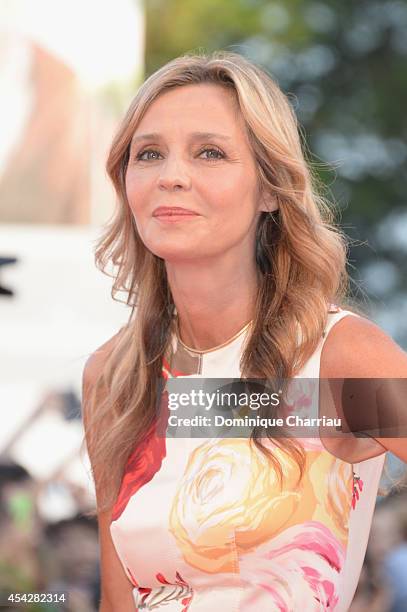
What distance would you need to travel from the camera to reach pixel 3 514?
10.6 ft

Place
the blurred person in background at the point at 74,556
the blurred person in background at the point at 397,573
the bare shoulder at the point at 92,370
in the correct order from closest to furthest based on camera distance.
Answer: the bare shoulder at the point at 92,370, the blurred person in background at the point at 74,556, the blurred person in background at the point at 397,573

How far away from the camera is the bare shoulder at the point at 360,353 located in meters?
1.66

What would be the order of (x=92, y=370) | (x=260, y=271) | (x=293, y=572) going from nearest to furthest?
(x=293, y=572) < (x=260, y=271) < (x=92, y=370)

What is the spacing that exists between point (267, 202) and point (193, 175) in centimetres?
19

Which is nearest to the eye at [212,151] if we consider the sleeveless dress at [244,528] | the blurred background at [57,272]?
the sleeveless dress at [244,528]

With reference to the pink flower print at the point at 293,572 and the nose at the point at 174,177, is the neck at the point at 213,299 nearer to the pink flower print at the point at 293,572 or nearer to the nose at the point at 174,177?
the nose at the point at 174,177

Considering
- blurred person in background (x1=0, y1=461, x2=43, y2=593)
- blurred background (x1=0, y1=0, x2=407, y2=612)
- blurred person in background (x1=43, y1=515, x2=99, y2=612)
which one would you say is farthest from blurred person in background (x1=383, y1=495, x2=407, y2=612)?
Answer: blurred person in background (x1=0, y1=461, x2=43, y2=593)

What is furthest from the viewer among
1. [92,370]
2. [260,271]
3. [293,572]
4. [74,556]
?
[74,556]

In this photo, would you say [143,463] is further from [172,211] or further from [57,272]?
[57,272]

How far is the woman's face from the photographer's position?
5.61 feet

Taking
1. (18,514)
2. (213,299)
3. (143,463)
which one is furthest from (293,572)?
(18,514)

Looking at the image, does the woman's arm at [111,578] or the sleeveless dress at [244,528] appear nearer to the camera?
the sleeveless dress at [244,528]

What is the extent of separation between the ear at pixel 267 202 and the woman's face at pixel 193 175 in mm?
27

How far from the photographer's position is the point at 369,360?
1.67m
